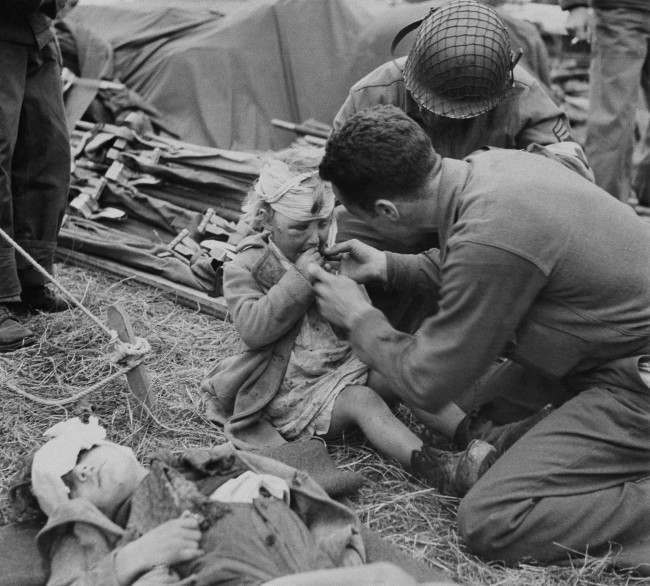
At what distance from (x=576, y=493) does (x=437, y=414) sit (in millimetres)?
784

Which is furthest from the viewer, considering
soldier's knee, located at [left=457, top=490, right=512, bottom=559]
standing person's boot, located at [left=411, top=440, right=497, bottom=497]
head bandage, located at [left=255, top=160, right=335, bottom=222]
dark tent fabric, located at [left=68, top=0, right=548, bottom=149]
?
dark tent fabric, located at [left=68, top=0, right=548, bottom=149]

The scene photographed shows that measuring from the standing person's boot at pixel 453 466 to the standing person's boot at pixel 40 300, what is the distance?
2.43m

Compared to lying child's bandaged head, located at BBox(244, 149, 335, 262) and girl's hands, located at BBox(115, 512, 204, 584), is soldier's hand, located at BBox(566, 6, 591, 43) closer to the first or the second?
lying child's bandaged head, located at BBox(244, 149, 335, 262)

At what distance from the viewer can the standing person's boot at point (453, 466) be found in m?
3.09

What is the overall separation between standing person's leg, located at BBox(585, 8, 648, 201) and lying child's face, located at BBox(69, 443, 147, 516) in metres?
4.16

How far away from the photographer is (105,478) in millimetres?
2746

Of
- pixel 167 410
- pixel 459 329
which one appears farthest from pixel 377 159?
pixel 167 410

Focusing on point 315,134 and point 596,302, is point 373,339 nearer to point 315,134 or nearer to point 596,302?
point 596,302

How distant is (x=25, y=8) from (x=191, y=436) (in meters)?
2.24

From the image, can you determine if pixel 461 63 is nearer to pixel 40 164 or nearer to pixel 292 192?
pixel 292 192

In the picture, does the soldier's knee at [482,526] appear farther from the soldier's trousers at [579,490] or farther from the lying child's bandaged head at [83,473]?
the lying child's bandaged head at [83,473]

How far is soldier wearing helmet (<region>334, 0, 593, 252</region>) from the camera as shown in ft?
11.4

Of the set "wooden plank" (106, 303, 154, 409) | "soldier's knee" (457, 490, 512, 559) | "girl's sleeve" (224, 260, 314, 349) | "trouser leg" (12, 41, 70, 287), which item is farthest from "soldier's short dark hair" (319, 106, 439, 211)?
"trouser leg" (12, 41, 70, 287)

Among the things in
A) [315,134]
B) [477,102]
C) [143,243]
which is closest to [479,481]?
[477,102]
